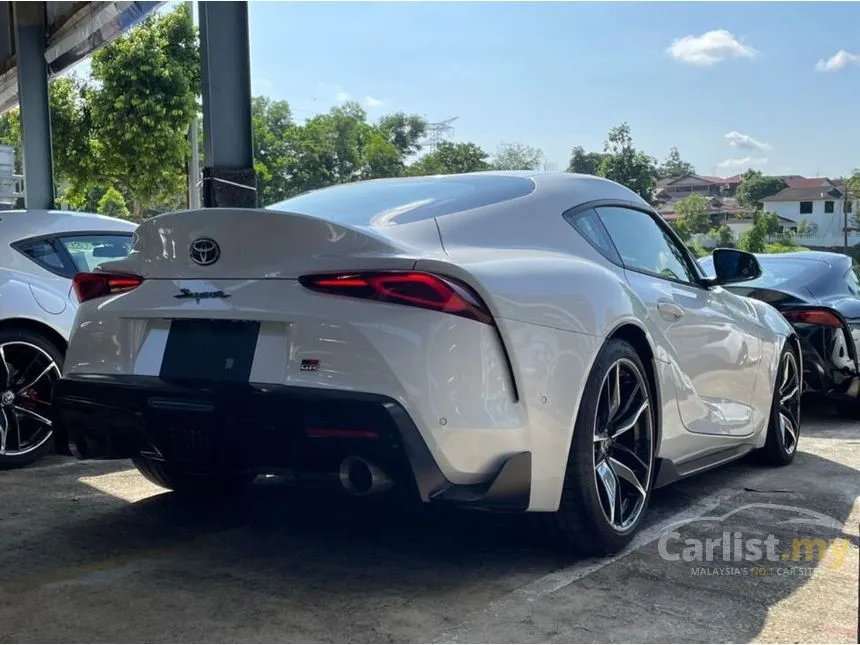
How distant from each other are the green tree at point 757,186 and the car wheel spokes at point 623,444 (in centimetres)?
7345

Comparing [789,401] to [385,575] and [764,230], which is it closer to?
[385,575]

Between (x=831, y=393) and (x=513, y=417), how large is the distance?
5.03 metres

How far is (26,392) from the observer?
19.0 feet

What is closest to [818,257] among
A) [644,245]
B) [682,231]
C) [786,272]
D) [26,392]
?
[786,272]

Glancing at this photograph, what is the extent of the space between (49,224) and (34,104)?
743cm

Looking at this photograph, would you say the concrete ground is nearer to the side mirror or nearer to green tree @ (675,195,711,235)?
the side mirror

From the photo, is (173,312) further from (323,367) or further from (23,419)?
(23,419)

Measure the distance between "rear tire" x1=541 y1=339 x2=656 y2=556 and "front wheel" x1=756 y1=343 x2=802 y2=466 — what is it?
1923mm

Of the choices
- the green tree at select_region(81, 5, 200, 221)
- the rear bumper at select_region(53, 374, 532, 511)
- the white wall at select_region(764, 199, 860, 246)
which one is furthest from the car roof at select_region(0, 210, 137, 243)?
the white wall at select_region(764, 199, 860, 246)

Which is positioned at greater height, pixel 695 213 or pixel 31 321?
pixel 695 213

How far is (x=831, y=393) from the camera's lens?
23.9 ft

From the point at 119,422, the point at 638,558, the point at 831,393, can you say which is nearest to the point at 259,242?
the point at 119,422

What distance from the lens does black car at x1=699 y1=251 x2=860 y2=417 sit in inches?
279

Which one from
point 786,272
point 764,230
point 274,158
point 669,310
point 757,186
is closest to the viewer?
point 669,310
